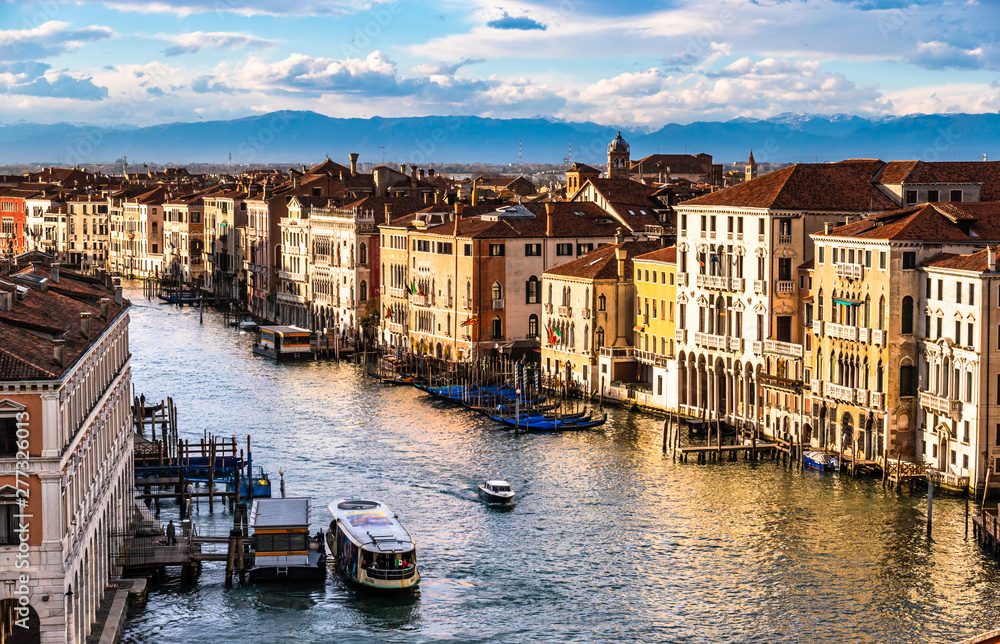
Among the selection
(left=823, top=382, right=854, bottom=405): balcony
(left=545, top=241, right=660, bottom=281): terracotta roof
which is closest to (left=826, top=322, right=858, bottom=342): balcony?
(left=823, top=382, right=854, bottom=405): balcony

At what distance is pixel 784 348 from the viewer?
4791 centimetres

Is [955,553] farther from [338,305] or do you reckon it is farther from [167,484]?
[338,305]

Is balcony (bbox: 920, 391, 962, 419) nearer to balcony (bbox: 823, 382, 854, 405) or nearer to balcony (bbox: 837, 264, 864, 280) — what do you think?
balcony (bbox: 823, 382, 854, 405)

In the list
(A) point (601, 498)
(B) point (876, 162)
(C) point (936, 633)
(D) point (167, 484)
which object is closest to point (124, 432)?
(D) point (167, 484)

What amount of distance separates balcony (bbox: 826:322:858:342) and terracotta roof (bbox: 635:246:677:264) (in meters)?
10.4

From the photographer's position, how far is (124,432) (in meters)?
32.5

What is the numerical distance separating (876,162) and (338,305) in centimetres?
3590

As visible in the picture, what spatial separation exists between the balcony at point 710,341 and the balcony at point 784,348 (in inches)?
96.1

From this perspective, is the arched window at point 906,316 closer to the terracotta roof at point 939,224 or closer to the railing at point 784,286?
the terracotta roof at point 939,224

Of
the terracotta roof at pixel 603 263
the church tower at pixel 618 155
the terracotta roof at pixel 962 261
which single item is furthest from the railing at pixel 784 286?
the church tower at pixel 618 155

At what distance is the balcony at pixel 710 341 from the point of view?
5116cm

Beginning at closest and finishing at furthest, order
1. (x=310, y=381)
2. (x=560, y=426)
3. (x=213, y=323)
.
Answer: (x=560, y=426), (x=310, y=381), (x=213, y=323)

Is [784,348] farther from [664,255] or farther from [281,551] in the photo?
[281,551]

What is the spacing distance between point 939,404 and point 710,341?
1231cm
